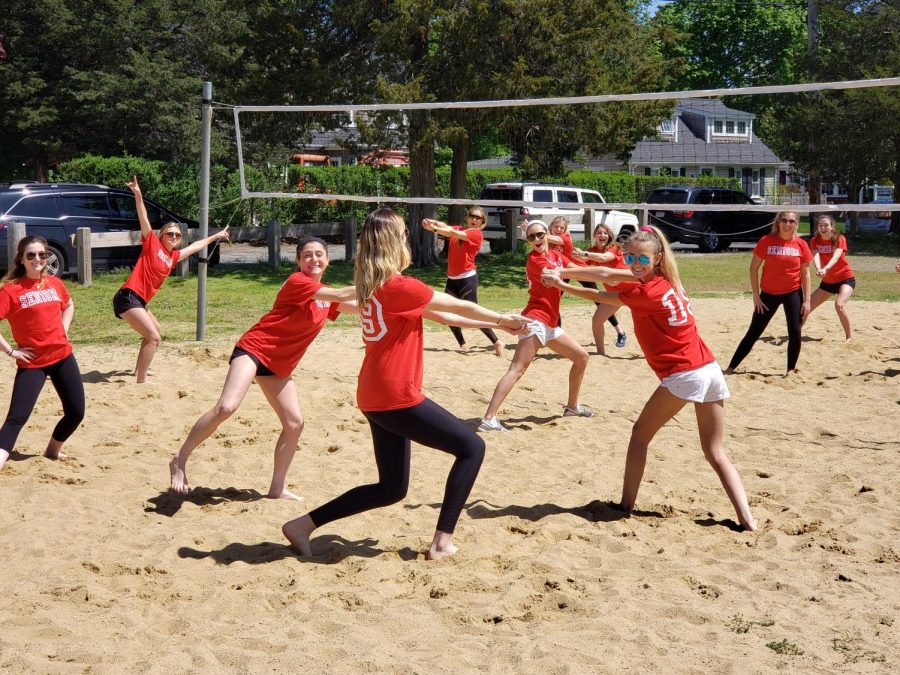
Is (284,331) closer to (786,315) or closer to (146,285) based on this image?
(146,285)

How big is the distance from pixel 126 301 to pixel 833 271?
7.65 meters

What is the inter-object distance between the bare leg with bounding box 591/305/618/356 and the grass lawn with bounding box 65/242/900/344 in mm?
3212

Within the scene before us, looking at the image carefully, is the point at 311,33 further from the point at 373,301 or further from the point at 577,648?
the point at 577,648

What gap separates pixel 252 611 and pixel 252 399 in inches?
154

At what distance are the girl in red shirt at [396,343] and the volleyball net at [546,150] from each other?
4.46 meters

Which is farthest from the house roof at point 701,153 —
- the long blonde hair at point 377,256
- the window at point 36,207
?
the long blonde hair at point 377,256

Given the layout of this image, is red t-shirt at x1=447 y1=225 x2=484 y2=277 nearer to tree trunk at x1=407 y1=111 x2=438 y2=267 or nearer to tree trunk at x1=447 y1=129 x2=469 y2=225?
tree trunk at x1=407 y1=111 x2=438 y2=267

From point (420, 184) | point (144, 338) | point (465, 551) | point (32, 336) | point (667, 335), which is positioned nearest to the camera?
point (465, 551)

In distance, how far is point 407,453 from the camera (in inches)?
178

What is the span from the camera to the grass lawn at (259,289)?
11.7 meters

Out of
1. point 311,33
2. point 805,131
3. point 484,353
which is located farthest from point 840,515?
point 805,131

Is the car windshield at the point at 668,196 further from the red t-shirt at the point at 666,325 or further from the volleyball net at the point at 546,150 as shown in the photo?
the red t-shirt at the point at 666,325

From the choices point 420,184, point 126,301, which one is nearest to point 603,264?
point 126,301

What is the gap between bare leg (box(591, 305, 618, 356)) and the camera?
999 cm
